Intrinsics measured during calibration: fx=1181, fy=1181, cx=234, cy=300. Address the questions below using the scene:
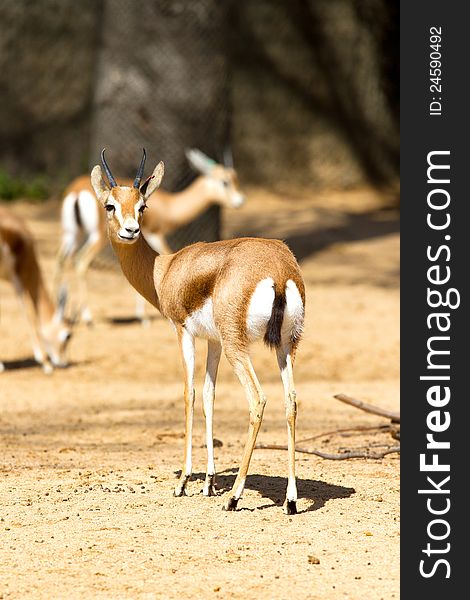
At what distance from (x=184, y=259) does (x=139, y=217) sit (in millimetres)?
292

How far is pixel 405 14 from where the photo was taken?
230 inches

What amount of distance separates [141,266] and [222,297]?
82 centimetres

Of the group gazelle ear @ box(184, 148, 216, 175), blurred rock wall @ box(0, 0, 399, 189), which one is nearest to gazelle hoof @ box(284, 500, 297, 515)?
gazelle ear @ box(184, 148, 216, 175)

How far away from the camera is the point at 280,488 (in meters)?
5.62

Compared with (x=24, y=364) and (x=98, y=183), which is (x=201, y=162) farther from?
(x=98, y=183)

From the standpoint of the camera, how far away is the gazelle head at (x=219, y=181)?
12.3 m

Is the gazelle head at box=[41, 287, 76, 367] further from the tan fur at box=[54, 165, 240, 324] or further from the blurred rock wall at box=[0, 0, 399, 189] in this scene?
the blurred rock wall at box=[0, 0, 399, 189]

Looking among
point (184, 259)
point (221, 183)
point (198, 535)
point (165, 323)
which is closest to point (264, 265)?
point (184, 259)

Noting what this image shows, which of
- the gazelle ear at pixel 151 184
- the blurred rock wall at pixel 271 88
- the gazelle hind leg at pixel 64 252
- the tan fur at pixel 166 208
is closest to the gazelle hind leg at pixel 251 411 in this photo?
the gazelle ear at pixel 151 184

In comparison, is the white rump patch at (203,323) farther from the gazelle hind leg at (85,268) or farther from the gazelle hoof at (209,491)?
the gazelle hind leg at (85,268)

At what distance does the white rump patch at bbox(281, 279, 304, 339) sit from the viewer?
511 centimetres

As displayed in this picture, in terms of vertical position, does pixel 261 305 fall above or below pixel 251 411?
above

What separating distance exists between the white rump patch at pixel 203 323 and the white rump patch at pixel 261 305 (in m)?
0.26

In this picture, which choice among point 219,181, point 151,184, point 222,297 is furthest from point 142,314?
point 222,297
